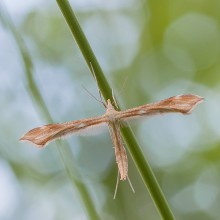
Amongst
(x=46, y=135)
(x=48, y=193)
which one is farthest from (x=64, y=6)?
(x=48, y=193)

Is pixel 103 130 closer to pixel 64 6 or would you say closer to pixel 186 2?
pixel 64 6

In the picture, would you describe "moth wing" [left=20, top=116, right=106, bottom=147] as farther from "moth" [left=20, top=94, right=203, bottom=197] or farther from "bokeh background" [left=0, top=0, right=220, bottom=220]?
"bokeh background" [left=0, top=0, right=220, bottom=220]

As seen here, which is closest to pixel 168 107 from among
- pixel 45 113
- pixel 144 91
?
pixel 45 113

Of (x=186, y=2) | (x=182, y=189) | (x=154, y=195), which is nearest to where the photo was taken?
(x=154, y=195)

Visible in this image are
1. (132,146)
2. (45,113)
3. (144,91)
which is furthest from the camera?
(144,91)

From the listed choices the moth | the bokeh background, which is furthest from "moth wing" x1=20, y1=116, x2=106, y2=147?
the bokeh background

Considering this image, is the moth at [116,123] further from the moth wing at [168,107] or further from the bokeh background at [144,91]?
the bokeh background at [144,91]

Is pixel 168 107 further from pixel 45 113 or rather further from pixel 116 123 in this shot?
pixel 45 113
